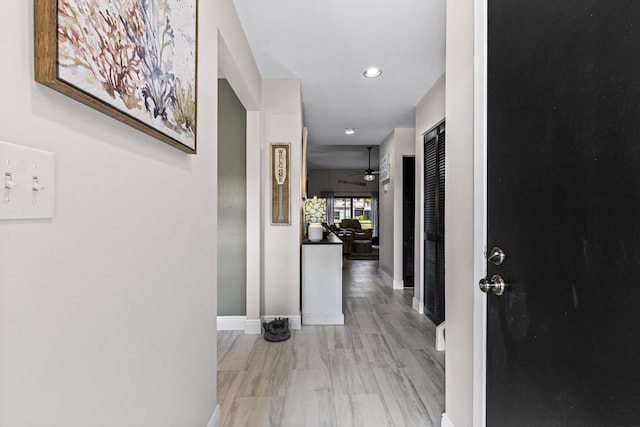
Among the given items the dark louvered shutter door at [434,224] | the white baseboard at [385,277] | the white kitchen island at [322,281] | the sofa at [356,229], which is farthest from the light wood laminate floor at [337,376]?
the sofa at [356,229]

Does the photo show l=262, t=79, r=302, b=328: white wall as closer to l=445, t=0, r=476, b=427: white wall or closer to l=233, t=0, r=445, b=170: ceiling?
l=233, t=0, r=445, b=170: ceiling

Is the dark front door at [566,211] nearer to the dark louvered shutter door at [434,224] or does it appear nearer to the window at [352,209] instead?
the dark louvered shutter door at [434,224]

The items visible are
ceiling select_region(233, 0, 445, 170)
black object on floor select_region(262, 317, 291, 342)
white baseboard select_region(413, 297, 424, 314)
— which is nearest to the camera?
ceiling select_region(233, 0, 445, 170)

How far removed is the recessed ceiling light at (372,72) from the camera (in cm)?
289

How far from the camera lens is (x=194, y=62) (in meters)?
1.26

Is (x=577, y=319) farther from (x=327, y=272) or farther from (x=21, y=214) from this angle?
(x=327, y=272)

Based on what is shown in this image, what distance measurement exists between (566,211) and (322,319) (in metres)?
2.87

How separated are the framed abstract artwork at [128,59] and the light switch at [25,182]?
0.14 metres

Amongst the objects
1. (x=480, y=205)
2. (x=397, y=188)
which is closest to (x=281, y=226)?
(x=480, y=205)

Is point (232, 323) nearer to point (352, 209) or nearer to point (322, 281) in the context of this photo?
point (322, 281)

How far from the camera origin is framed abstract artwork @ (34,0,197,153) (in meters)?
0.57

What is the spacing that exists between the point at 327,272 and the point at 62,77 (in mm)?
3006

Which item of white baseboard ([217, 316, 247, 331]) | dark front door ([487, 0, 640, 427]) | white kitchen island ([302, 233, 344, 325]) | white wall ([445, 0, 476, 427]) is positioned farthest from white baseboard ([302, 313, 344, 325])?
dark front door ([487, 0, 640, 427])

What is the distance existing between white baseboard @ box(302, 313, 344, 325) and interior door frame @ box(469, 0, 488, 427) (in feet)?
7.12
